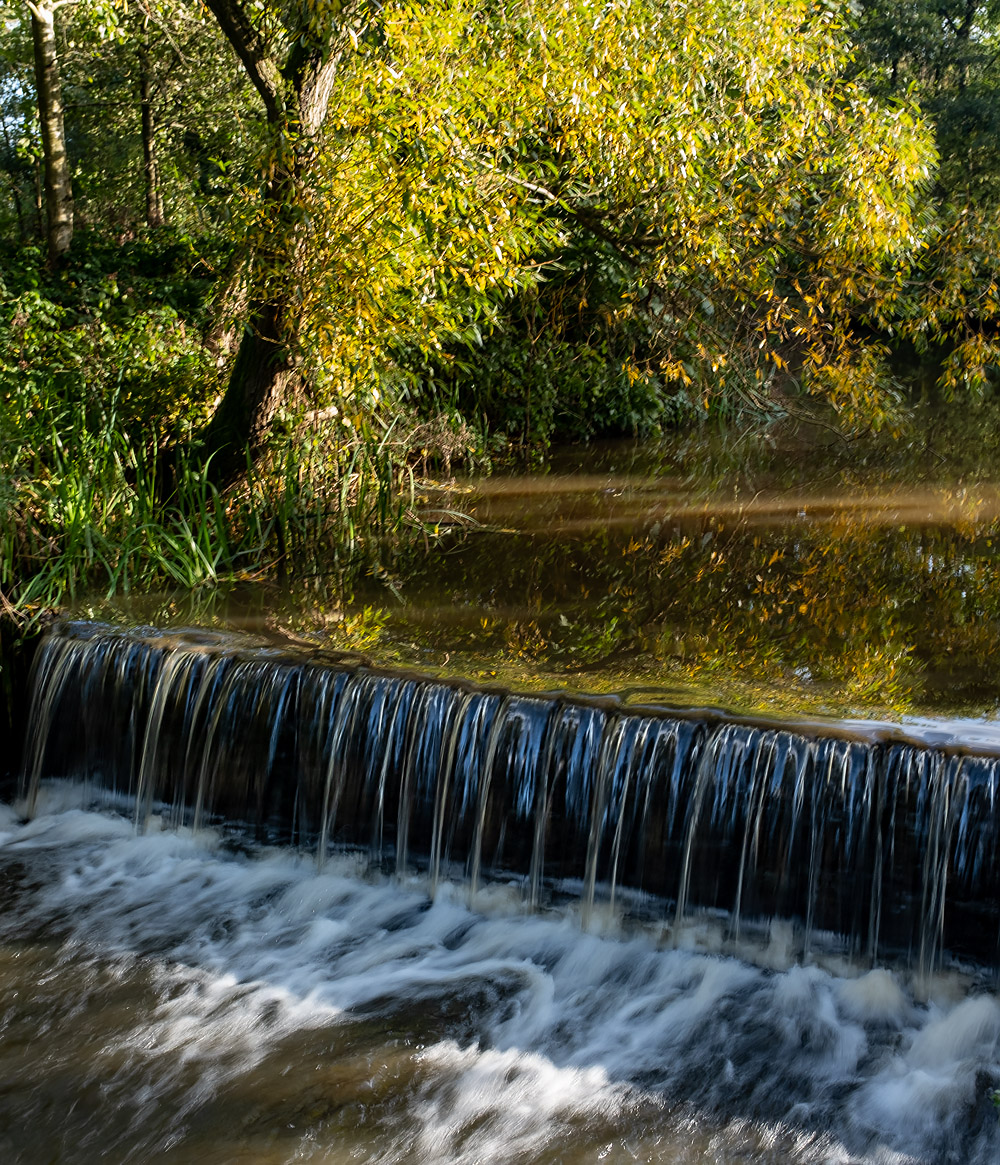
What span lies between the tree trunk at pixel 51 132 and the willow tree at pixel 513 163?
549 cm

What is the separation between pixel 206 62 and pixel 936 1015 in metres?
19.0

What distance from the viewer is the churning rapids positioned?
407cm

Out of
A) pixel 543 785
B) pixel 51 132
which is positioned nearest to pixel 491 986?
pixel 543 785

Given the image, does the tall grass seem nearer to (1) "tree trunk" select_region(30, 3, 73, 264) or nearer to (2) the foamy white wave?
(2) the foamy white wave

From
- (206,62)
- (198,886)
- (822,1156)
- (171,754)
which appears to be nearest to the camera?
(822,1156)

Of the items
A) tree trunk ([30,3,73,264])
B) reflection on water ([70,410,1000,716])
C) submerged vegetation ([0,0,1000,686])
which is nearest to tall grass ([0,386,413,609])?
submerged vegetation ([0,0,1000,686])

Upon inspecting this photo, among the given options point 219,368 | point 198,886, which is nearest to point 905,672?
point 198,886

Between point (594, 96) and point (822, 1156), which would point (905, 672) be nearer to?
point (822, 1156)

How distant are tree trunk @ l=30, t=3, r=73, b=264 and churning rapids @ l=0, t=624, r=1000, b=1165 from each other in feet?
34.6

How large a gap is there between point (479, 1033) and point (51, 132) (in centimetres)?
1367

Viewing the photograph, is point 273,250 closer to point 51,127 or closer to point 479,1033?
point 479,1033

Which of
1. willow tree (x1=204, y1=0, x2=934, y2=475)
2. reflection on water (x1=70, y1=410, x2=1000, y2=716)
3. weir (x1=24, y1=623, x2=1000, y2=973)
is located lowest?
weir (x1=24, y1=623, x2=1000, y2=973)

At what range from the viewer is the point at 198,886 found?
5719 mm

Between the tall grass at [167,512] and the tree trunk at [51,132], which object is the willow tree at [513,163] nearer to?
the tall grass at [167,512]
